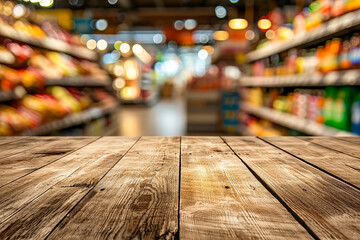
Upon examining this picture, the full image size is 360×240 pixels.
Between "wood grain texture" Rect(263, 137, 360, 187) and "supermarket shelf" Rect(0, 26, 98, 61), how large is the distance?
2376 mm

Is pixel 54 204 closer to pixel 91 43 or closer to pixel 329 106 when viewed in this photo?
pixel 329 106

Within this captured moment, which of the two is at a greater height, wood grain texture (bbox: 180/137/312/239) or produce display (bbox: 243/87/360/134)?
produce display (bbox: 243/87/360/134)

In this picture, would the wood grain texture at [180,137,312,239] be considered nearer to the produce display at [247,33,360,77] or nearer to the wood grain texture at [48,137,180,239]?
the wood grain texture at [48,137,180,239]

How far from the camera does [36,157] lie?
3.87 ft

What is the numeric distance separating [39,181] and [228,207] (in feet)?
1.79

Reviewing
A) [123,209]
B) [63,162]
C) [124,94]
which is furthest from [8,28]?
[124,94]

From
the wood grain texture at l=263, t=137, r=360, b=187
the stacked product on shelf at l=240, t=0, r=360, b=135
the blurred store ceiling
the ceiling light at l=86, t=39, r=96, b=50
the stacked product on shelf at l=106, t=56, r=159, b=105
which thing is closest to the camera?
the wood grain texture at l=263, t=137, r=360, b=187

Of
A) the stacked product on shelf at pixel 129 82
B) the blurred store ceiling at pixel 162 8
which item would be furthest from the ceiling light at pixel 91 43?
the blurred store ceiling at pixel 162 8

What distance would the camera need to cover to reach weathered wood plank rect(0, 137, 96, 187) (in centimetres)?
97

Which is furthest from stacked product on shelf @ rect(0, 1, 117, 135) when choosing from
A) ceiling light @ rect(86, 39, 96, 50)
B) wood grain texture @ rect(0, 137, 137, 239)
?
ceiling light @ rect(86, 39, 96, 50)

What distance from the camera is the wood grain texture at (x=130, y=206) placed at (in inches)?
22.4

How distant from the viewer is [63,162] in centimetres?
110

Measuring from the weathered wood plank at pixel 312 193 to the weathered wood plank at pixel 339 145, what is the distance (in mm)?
280

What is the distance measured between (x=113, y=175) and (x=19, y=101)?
2.54 meters
